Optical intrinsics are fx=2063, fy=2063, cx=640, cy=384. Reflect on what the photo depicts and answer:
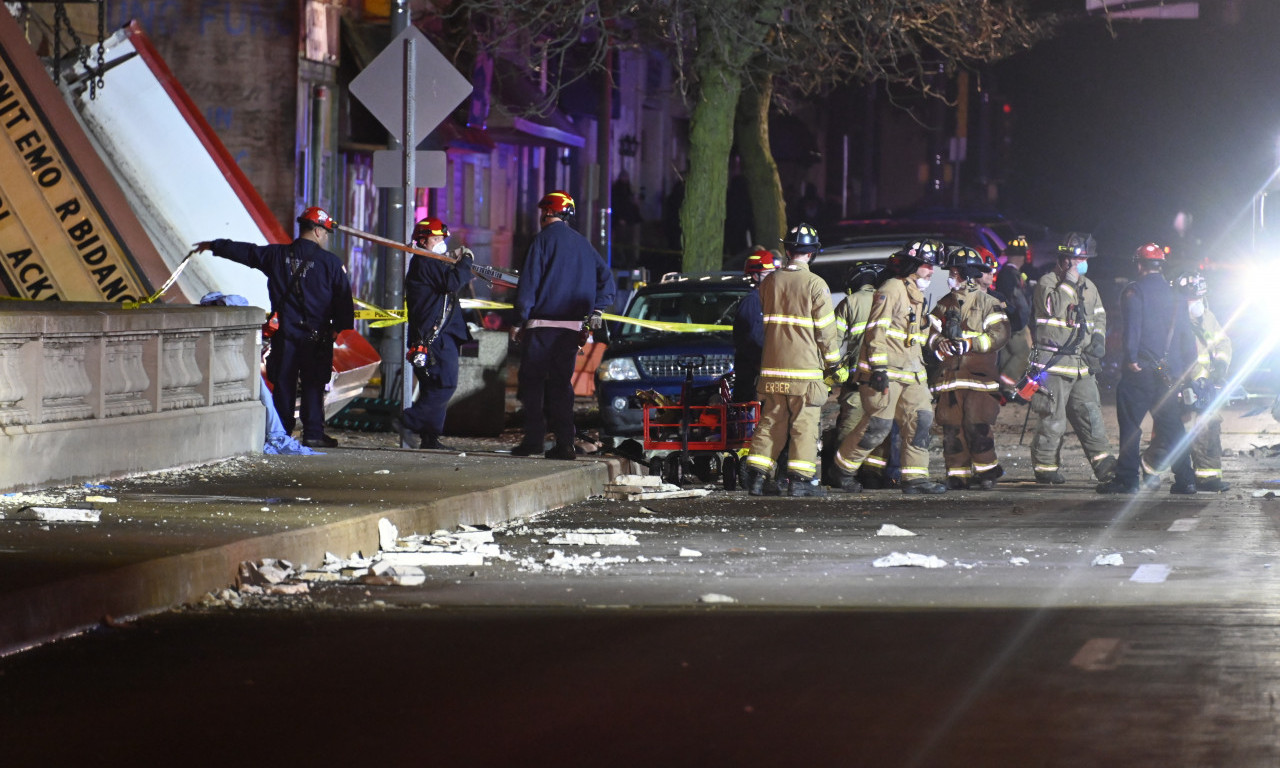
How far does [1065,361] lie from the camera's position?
51.4ft

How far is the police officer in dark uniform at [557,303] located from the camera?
1429cm

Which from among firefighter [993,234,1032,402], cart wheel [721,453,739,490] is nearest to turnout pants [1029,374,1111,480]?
firefighter [993,234,1032,402]

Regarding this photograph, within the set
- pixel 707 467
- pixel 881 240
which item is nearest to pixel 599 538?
pixel 707 467

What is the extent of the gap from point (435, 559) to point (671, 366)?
7.42 metres

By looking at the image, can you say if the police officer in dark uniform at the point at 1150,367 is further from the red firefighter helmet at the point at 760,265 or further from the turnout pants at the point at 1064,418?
the red firefighter helmet at the point at 760,265

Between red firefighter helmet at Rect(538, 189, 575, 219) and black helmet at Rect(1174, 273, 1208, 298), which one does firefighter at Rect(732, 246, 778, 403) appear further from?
black helmet at Rect(1174, 273, 1208, 298)

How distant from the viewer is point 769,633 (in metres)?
7.95

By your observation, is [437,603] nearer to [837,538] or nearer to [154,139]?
[837,538]

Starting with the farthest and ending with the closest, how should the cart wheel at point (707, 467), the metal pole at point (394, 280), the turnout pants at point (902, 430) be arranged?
1. the metal pole at point (394, 280)
2. the cart wheel at point (707, 467)
3. the turnout pants at point (902, 430)

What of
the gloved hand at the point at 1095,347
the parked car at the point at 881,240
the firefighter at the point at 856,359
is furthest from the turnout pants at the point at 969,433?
the parked car at the point at 881,240

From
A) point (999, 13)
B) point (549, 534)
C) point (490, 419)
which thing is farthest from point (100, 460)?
point (999, 13)

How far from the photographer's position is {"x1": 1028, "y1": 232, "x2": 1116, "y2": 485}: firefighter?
51.1 feet

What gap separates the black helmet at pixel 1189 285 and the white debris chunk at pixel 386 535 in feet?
24.1

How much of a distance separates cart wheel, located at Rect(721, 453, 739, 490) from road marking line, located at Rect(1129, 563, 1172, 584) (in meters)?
4.93
